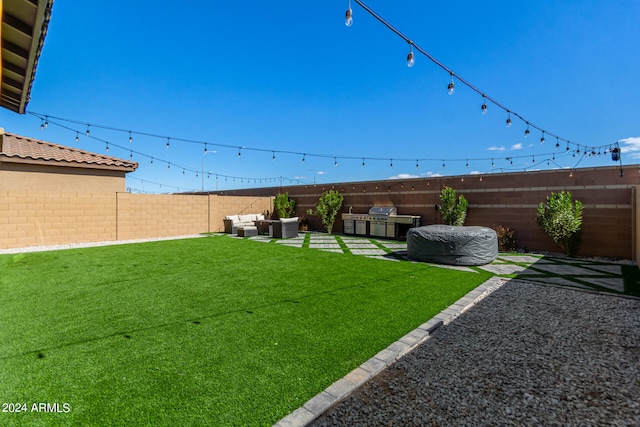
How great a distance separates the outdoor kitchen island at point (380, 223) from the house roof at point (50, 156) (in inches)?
351

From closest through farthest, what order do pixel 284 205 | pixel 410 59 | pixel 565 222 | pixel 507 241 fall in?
pixel 410 59
pixel 565 222
pixel 507 241
pixel 284 205

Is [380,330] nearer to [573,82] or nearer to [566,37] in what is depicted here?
[566,37]

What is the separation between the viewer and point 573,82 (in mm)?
7516

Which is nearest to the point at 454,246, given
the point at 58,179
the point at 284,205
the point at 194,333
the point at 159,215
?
the point at 194,333

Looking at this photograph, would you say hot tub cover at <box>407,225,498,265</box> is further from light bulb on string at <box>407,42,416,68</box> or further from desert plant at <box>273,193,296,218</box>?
desert plant at <box>273,193,296,218</box>

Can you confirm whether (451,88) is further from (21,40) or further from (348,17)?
(21,40)

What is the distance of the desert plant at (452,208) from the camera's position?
8.88 meters

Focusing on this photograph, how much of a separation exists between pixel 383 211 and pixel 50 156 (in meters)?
11.5

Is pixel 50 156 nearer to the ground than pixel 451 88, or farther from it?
nearer to the ground

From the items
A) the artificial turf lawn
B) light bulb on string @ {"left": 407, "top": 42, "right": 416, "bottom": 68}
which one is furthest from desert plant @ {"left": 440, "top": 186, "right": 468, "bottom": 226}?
light bulb on string @ {"left": 407, "top": 42, "right": 416, "bottom": 68}

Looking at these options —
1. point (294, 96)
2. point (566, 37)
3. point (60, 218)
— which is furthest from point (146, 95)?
point (566, 37)

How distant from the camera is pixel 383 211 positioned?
1098 cm

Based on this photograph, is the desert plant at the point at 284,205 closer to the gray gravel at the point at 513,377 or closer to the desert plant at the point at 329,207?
the desert plant at the point at 329,207

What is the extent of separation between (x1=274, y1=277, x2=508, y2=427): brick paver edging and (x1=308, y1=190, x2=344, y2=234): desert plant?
899 centimetres
